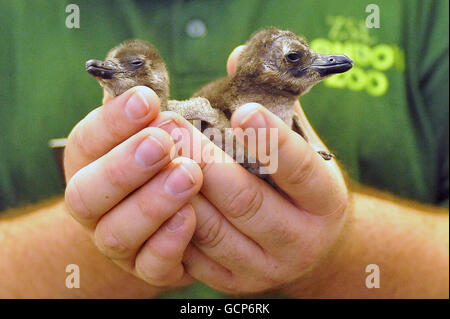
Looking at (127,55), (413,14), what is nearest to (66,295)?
(127,55)

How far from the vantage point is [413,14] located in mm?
1545

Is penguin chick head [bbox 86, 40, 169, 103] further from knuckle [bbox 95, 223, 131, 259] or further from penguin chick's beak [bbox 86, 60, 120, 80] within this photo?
knuckle [bbox 95, 223, 131, 259]

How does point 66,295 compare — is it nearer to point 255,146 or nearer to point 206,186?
point 206,186

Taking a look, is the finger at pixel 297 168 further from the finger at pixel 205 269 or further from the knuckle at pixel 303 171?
the finger at pixel 205 269

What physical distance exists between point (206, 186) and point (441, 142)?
1078 millimetres

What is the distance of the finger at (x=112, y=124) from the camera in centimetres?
81

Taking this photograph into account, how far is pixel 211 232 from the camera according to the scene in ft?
3.22

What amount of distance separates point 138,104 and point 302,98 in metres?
0.85

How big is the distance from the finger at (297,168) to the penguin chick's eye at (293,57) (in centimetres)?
20

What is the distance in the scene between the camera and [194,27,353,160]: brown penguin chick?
977 mm
